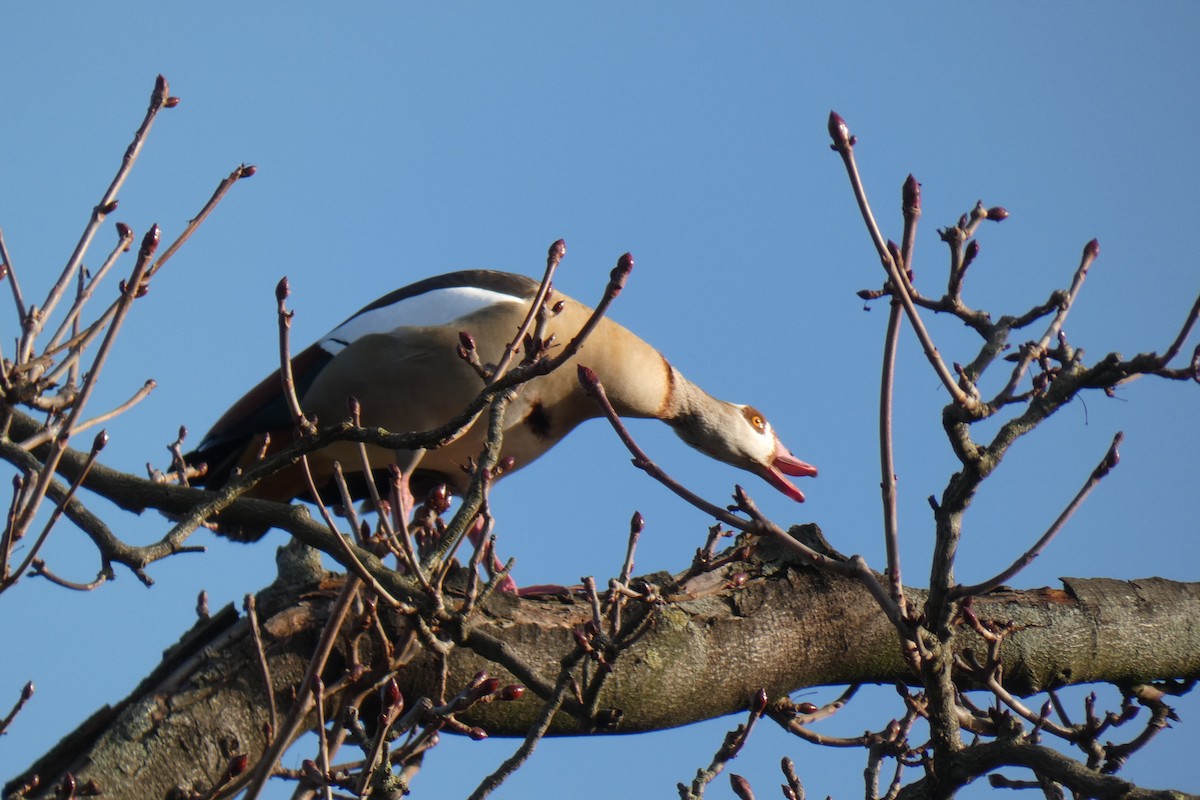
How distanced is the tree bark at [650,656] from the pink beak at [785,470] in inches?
94.6

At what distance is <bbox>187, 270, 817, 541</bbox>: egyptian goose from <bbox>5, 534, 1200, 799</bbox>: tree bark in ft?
5.02

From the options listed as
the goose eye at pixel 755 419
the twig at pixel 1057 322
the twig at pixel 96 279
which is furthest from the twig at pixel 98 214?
the goose eye at pixel 755 419

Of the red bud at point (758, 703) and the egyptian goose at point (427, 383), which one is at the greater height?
the egyptian goose at point (427, 383)

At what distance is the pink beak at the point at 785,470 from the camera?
20.1 feet

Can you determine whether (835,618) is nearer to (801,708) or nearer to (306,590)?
(801,708)

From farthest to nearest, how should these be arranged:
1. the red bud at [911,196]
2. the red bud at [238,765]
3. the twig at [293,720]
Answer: the red bud at [238,765] → the red bud at [911,196] → the twig at [293,720]

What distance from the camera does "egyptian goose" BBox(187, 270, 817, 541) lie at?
4941 millimetres

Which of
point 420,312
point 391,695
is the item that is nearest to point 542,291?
point 391,695

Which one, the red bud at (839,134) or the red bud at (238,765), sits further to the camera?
the red bud at (238,765)

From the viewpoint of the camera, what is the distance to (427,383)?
16.2 feet

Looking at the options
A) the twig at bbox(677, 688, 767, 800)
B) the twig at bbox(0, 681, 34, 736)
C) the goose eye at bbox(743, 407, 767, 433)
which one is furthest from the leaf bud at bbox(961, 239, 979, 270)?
the goose eye at bbox(743, 407, 767, 433)

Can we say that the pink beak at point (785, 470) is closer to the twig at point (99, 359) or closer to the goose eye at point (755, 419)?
the goose eye at point (755, 419)

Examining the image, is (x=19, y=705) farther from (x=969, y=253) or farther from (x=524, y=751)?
(x=969, y=253)

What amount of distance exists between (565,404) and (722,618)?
1.90 metres
